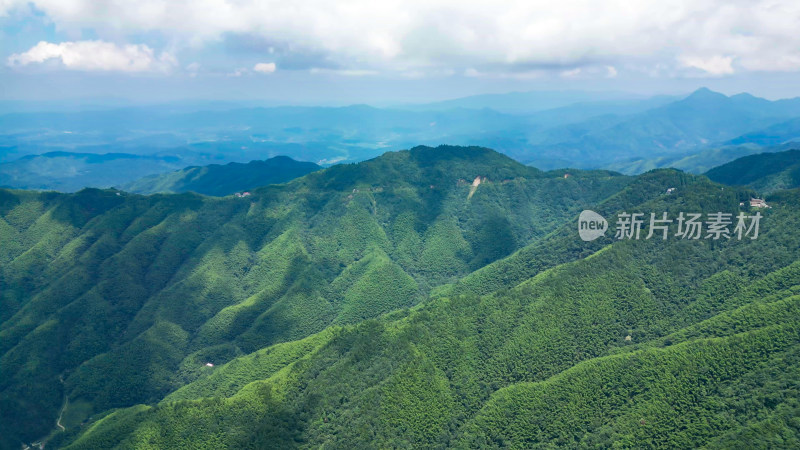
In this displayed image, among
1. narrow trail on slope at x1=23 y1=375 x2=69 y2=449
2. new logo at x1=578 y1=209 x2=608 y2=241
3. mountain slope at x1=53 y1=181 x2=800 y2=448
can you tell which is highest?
new logo at x1=578 y1=209 x2=608 y2=241

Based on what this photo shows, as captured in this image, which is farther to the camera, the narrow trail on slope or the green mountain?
the green mountain

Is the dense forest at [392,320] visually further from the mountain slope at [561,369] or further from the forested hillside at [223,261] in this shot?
the forested hillside at [223,261]

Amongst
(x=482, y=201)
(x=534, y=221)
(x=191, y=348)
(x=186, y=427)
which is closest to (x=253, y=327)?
(x=191, y=348)

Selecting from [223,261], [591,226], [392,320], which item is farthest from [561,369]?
[223,261]

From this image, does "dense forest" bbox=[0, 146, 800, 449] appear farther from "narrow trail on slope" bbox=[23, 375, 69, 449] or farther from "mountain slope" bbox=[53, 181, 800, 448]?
"narrow trail on slope" bbox=[23, 375, 69, 449]

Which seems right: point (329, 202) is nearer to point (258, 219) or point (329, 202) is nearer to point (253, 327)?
point (258, 219)

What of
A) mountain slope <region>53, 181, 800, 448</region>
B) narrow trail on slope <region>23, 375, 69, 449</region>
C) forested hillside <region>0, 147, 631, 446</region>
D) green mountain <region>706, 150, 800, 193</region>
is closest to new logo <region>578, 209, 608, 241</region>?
mountain slope <region>53, 181, 800, 448</region>

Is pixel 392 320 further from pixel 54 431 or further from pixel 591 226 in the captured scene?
pixel 54 431
